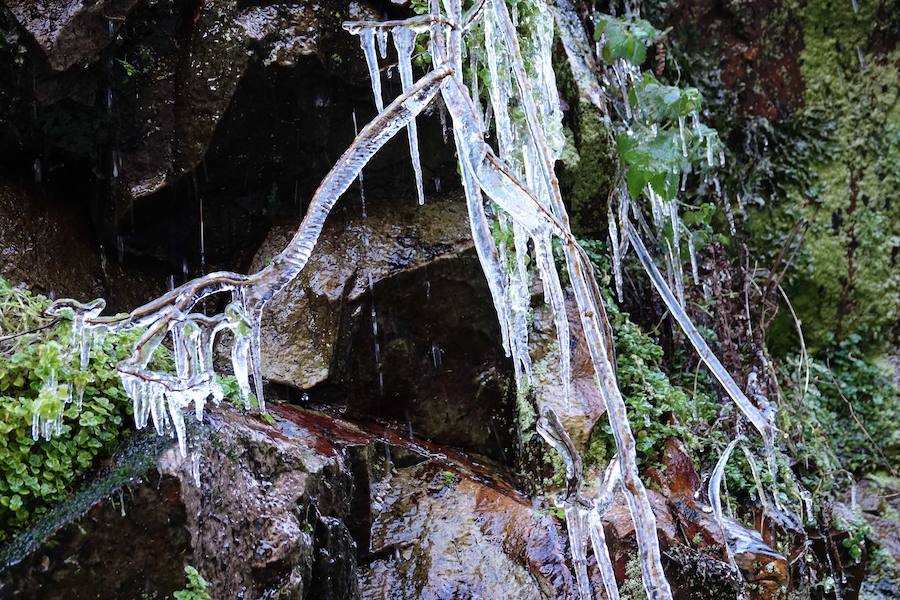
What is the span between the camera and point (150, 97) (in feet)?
12.7

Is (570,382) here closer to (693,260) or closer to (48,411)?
(693,260)

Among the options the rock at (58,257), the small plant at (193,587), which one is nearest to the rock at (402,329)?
Result: the rock at (58,257)

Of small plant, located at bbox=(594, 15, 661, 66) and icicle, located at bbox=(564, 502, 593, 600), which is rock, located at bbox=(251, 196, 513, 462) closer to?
small plant, located at bbox=(594, 15, 661, 66)

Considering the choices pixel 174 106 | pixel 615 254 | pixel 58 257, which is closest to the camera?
pixel 174 106

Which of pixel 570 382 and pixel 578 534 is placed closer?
pixel 578 534

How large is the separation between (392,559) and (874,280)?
469cm

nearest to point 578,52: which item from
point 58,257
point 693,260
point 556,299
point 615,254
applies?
point 615,254

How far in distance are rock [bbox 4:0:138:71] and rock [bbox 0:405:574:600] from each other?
6.46ft

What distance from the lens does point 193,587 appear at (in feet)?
7.20

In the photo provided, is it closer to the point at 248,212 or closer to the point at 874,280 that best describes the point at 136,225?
the point at 248,212

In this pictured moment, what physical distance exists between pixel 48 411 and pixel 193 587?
2.20 feet

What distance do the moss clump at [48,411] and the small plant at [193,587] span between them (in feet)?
1.43

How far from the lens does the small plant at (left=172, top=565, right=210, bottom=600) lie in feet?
7.16

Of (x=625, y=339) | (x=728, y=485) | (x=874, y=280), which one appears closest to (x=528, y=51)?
(x=625, y=339)
